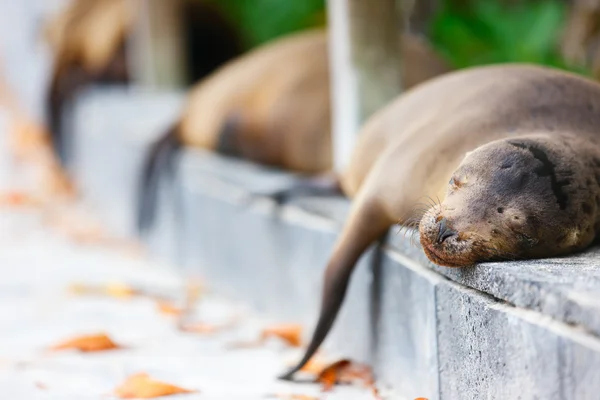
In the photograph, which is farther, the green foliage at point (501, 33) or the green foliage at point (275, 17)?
the green foliage at point (275, 17)

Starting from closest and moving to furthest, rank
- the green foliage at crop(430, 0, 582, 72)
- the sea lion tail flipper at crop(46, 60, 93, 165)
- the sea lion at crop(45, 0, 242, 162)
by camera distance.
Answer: the green foliage at crop(430, 0, 582, 72) < the sea lion at crop(45, 0, 242, 162) < the sea lion tail flipper at crop(46, 60, 93, 165)

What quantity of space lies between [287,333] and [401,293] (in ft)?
3.02

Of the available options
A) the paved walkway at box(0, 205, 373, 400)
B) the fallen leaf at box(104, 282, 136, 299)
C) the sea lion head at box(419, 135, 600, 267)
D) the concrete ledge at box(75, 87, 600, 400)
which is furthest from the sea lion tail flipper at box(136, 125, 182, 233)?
the sea lion head at box(419, 135, 600, 267)

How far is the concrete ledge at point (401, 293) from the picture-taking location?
195 centimetres

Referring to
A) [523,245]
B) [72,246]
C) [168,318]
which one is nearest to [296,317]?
[168,318]

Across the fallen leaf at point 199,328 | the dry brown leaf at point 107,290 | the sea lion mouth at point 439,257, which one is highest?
the sea lion mouth at point 439,257

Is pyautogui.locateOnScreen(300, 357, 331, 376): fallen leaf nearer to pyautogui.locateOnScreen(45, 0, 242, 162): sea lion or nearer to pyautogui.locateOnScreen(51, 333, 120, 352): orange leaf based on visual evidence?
pyautogui.locateOnScreen(51, 333, 120, 352): orange leaf

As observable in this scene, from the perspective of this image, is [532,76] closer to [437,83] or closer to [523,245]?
[437,83]

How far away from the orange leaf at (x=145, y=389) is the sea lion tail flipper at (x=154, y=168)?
2.44 meters

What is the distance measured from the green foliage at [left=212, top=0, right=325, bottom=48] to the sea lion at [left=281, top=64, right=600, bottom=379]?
3.87 meters

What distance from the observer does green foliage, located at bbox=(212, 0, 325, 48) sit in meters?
7.54

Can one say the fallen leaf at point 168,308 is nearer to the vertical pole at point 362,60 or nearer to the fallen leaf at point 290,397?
the vertical pole at point 362,60

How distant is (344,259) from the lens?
2.90 metres

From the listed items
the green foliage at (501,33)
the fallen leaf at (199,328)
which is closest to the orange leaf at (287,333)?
the fallen leaf at (199,328)
